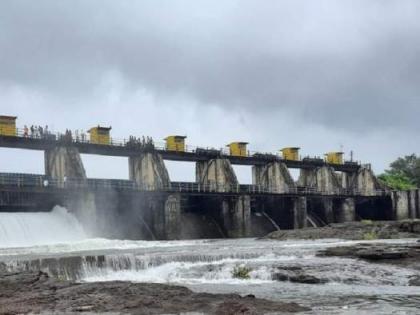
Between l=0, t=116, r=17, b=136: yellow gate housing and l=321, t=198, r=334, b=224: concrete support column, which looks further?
l=321, t=198, r=334, b=224: concrete support column

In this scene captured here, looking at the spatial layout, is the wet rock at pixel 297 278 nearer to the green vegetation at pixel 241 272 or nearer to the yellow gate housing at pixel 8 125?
the green vegetation at pixel 241 272

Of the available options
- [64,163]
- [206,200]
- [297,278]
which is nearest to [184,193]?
[206,200]

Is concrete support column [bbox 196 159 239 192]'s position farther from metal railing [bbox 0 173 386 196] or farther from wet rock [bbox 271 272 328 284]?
wet rock [bbox 271 272 328 284]

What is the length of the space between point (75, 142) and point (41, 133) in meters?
2.81

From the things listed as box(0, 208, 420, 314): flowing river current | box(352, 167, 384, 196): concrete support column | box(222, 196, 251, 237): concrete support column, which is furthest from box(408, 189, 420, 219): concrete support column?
box(0, 208, 420, 314): flowing river current

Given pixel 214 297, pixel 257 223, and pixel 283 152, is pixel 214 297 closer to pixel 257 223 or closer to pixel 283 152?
pixel 257 223

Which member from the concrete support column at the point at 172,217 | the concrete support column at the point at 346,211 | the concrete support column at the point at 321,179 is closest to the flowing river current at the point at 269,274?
the concrete support column at the point at 172,217

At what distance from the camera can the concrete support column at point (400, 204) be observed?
69625mm

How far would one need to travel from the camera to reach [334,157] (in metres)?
78.8

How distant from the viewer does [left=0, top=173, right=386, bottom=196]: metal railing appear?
143ft

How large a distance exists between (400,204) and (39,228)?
148 ft

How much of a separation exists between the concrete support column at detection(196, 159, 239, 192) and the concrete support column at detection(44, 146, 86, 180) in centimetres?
1652

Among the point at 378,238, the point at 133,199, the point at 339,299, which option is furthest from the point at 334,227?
the point at 339,299

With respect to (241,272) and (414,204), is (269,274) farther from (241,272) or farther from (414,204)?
(414,204)
